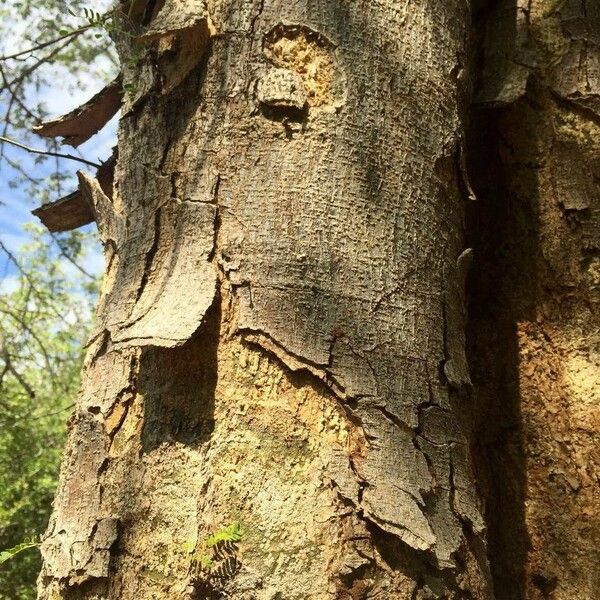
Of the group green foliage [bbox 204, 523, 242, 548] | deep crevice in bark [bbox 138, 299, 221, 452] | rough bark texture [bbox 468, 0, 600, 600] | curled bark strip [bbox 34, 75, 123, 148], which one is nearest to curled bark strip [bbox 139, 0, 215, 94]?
curled bark strip [bbox 34, 75, 123, 148]

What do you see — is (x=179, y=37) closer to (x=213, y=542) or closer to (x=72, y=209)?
(x=72, y=209)

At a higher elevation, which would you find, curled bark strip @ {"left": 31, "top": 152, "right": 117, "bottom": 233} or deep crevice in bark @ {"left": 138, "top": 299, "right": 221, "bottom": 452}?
curled bark strip @ {"left": 31, "top": 152, "right": 117, "bottom": 233}

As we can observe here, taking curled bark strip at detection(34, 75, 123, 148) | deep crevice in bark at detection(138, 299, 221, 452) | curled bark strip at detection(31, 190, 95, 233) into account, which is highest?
curled bark strip at detection(34, 75, 123, 148)

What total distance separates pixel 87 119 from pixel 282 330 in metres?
0.87

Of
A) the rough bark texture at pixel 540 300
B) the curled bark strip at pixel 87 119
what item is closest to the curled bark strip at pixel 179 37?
the curled bark strip at pixel 87 119

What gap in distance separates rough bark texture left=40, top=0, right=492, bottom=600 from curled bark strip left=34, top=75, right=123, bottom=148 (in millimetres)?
290

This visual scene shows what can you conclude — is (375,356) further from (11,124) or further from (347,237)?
(11,124)

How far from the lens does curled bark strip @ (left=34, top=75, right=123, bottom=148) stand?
162 centimetres

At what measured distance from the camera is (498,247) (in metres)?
1.58

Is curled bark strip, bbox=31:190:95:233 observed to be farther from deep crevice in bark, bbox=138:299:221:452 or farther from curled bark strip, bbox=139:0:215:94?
deep crevice in bark, bbox=138:299:221:452

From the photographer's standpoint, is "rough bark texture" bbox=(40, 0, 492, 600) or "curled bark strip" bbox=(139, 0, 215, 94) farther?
"curled bark strip" bbox=(139, 0, 215, 94)

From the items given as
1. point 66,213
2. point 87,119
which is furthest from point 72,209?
point 87,119

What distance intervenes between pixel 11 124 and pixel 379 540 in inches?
107

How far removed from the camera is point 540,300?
1503mm
